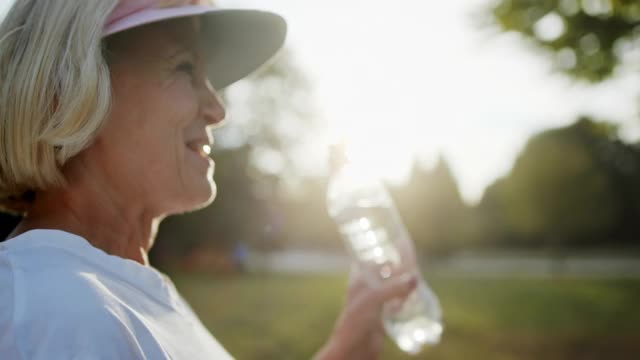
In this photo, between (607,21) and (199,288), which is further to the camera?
(199,288)

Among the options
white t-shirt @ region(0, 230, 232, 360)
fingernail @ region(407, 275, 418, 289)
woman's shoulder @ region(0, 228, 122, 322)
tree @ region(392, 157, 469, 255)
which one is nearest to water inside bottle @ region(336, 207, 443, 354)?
fingernail @ region(407, 275, 418, 289)

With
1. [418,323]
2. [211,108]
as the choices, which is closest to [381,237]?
[418,323]

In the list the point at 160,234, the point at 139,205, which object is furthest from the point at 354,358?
the point at 160,234

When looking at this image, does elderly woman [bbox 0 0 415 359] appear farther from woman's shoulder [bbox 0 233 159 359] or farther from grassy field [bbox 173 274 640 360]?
grassy field [bbox 173 274 640 360]

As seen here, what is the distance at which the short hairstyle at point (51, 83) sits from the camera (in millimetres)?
1493

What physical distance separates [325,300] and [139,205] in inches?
629

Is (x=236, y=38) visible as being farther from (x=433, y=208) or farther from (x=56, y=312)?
(x=433, y=208)

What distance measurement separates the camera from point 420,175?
36.2 meters

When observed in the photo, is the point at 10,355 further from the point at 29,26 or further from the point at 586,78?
the point at 586,78

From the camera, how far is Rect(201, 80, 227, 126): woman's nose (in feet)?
5.87

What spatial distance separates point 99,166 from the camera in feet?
5.42

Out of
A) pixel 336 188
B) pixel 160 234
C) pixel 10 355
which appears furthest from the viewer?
pixel 160 234

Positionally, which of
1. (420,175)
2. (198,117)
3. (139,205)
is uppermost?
(198,117)

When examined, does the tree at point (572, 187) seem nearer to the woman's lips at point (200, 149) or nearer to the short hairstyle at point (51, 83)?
the woman's lips at point (200, 149)
